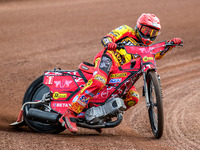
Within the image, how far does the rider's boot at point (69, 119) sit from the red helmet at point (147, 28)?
167 centimetres

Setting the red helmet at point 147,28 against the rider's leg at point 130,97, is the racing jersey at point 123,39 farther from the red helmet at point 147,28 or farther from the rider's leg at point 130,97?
the rider's leg at point 130,97

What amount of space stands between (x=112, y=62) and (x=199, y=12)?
41.9 ft

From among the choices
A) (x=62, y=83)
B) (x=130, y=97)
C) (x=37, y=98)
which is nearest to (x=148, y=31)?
(x=130, y=97)

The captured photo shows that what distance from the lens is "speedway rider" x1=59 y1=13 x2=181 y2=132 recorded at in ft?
19.2

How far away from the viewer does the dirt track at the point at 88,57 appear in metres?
5.86

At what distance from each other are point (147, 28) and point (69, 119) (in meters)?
1.91

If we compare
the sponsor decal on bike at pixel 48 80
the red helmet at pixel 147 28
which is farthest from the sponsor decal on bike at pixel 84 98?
the red helmet at pixel 147 28

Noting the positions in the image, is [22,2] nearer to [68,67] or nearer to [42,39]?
[42,39]

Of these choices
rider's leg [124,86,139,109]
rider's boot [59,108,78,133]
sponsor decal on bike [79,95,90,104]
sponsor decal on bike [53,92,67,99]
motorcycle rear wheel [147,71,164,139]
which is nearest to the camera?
motorcycle rear wheel [147,71,164,139]

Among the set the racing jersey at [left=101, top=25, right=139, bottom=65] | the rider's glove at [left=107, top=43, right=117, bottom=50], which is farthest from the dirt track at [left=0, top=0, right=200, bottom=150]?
the rider's glove at [left=107, top=43, right=117, bottom=50]

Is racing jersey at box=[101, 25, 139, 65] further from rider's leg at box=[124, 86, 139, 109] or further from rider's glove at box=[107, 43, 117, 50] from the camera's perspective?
rider's leg at box=[124, 86, 139, 109]

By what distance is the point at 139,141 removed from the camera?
19.3 feet

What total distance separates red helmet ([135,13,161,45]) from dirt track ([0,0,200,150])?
5.37 feet

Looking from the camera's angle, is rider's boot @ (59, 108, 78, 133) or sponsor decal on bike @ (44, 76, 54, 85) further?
sponsor decal on bike @ (44, 76, 54, 85)
